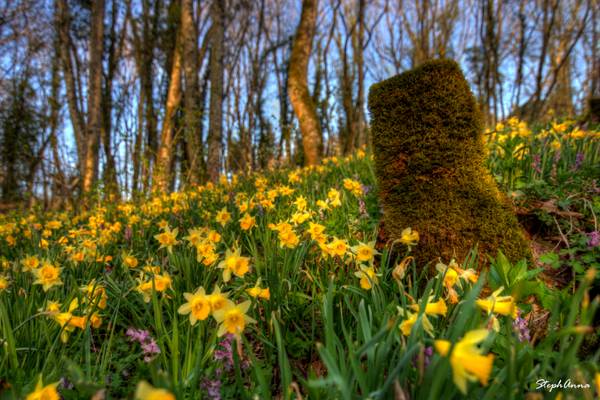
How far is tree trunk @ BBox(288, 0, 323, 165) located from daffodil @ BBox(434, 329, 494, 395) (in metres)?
6.28

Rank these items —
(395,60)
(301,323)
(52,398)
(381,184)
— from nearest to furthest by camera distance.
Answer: (52,398), (301,323), (381,184), (395,60)

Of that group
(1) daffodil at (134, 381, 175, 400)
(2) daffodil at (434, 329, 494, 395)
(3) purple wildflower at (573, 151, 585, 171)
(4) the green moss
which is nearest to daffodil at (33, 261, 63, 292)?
(1) daffodil at (134, 381, 175, 400)

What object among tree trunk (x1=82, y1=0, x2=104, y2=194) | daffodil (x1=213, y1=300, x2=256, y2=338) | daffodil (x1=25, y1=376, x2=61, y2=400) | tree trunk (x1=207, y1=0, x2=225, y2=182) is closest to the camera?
daffodil (x1=25, y1=376, x2=61, y2=400)

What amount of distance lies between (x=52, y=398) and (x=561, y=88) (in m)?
22.6

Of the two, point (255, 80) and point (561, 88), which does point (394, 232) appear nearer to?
point (255, 80)

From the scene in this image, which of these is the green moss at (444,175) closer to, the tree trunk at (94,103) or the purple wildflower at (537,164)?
the purple wildflower at (537,164)

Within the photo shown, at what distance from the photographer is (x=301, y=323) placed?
1.47 m

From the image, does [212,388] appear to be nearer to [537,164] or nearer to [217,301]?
[217,301]

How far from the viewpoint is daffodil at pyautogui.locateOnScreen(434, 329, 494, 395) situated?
605mm

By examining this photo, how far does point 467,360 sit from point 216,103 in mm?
7109

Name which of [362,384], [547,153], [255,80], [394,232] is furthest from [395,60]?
[362,384]

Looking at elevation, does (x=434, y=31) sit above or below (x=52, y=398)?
above

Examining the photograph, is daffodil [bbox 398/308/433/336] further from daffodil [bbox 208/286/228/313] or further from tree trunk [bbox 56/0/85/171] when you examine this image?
tree trunk [bbox 56/0/85/171]

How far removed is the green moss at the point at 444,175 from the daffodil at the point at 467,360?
1.15 meters
